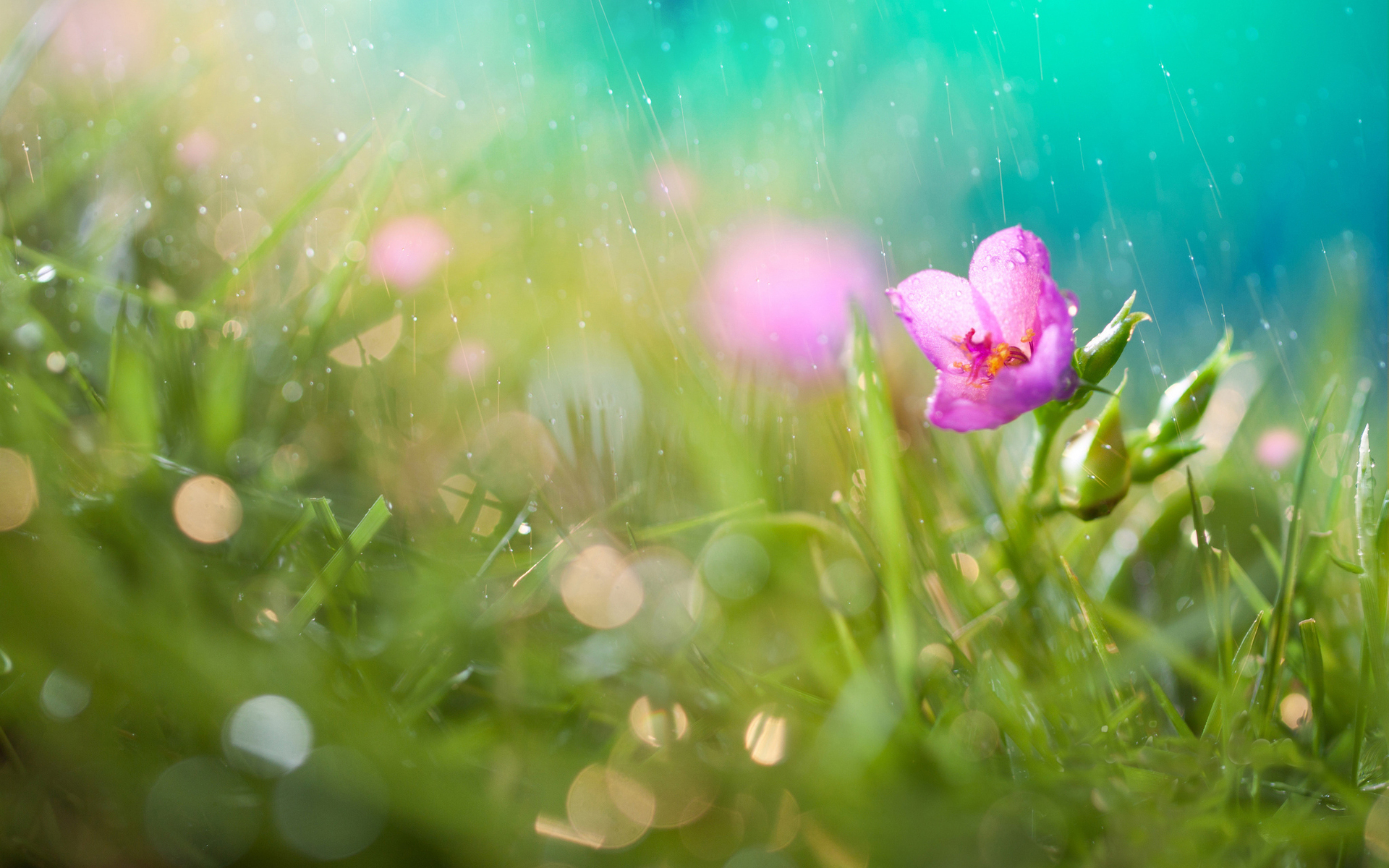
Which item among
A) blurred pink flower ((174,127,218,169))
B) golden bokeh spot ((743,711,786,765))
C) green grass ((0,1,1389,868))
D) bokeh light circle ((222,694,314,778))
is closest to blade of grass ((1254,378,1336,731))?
green grass ((0,1,1389,868))

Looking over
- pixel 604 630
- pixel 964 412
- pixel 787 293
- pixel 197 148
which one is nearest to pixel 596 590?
pixel 604 630

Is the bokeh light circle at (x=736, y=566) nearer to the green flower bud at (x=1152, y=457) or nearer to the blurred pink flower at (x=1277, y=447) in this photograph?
the green flower bud at (x=1152, y=457)

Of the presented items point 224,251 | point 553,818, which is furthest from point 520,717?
point 224,251

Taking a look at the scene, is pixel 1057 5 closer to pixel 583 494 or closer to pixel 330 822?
pixel 583 494

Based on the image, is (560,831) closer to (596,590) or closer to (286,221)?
(596,590)

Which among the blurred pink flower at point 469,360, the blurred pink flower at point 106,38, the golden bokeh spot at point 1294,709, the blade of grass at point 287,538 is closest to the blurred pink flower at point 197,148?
the blurred pink flower at point 106,38

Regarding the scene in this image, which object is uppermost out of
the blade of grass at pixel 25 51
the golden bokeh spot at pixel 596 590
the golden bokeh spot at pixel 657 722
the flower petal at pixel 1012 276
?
the blade of grass at pixel 25 51
